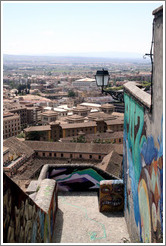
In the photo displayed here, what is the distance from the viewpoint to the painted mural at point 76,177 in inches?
508

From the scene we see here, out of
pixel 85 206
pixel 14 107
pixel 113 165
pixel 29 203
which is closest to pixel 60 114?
pixel 14 107

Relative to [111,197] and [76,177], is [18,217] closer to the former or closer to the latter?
[111,197]

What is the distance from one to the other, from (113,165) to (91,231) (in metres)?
12.2

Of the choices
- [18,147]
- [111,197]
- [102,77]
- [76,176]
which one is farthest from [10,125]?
[102,77]

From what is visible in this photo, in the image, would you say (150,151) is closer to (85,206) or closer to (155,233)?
(155,233)

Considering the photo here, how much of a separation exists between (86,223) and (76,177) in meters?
3.37

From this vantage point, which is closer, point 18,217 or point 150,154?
point 18,217

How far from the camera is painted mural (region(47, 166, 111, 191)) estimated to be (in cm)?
1289

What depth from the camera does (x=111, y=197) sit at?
10.8m

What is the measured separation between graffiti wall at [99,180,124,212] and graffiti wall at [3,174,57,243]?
4340mm

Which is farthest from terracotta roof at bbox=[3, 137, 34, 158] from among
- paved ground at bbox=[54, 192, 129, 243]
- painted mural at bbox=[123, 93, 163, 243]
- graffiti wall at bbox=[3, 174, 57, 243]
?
graffiti wall at bbox=[3, 174, 57, 243]

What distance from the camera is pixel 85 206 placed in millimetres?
11211

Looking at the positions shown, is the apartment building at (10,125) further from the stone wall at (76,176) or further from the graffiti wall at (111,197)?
the graffiti wall at (111,197)

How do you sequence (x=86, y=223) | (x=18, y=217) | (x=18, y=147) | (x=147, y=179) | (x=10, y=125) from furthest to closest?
(x=10, y=125) → (x=18, y=147) → (x=86, y=223) → (x=147, y=179) → (x=18, y=217)
